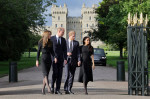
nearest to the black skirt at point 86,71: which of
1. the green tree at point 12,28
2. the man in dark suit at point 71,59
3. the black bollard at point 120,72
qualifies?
the man in dark suit at point 71,59

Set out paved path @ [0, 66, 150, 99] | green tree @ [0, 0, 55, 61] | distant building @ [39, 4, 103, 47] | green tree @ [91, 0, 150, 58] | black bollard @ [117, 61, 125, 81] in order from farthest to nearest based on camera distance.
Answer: distant building @ [39, 4, 103, 47] < green tree @ [91, 0, 150, 58] < green tree @ [0, 0, 55, 61] < black bollard @ [117, 61, 125, 81] < paved path @ [0, 66, 150, 99]

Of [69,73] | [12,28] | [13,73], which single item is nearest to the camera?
[69,73]

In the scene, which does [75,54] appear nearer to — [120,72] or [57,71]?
[57,71]

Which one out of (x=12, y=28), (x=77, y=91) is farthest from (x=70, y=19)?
(x=77, y=91)

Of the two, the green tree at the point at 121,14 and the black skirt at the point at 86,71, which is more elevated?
the green tree at the point at 121,14

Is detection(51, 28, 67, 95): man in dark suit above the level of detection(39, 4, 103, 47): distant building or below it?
below

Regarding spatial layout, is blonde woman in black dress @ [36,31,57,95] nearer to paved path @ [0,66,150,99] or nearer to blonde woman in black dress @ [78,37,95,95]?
paved path @ [0,66,150,99]

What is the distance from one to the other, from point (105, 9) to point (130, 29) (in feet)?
158

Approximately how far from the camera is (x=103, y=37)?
57125mm

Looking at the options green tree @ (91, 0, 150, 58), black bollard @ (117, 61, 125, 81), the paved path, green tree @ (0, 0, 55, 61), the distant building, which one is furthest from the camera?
the distant building

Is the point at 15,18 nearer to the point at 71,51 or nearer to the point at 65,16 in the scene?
the point at 71,51

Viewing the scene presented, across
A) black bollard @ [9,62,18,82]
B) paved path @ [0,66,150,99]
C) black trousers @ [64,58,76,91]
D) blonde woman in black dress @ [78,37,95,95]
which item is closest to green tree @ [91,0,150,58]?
black bollard @ [9,62,18,82]

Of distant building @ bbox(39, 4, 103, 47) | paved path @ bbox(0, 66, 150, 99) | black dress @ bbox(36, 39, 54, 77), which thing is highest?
distant building @ bbox(39, 4, 103, 47)

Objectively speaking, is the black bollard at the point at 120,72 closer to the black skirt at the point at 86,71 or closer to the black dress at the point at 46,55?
the black skirt at the point at 86,71
